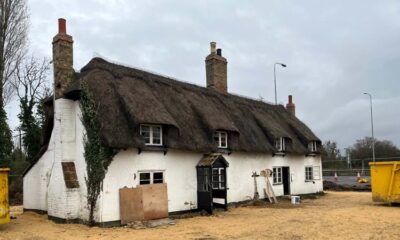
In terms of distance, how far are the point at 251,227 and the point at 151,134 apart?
18.3 ft

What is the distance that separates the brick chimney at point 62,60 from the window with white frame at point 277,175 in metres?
13.6

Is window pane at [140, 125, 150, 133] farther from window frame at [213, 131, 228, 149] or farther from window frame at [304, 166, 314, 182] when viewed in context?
window frame at [304, 166, 314, 182]

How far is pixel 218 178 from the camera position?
2019 centimetres

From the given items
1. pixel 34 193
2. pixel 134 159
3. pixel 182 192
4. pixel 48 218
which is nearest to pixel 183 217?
pixel 182 192

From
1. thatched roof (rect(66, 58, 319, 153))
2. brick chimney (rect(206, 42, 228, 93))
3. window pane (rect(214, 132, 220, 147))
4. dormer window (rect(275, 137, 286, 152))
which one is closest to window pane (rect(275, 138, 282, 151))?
dormer window (rect(275, 137, 286, 152))

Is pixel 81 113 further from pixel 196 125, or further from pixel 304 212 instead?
pixel 304 212

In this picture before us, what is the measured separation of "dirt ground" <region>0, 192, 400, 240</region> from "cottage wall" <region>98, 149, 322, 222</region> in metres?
1.08

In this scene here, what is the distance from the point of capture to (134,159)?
16.6 meters

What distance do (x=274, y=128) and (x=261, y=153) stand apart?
2497mm

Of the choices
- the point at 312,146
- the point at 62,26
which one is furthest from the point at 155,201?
the point at 312,146

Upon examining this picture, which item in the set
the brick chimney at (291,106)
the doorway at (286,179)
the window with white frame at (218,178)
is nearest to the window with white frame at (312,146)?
the doorway at (286,179)

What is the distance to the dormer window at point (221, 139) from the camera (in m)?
21.0

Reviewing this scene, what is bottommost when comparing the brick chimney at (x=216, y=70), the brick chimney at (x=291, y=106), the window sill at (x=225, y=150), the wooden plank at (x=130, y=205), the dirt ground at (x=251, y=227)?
the dirt ground at (x=251, y=227)

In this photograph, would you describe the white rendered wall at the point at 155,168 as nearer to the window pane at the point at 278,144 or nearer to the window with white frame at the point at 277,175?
the window with white frame at the point at 277,175
